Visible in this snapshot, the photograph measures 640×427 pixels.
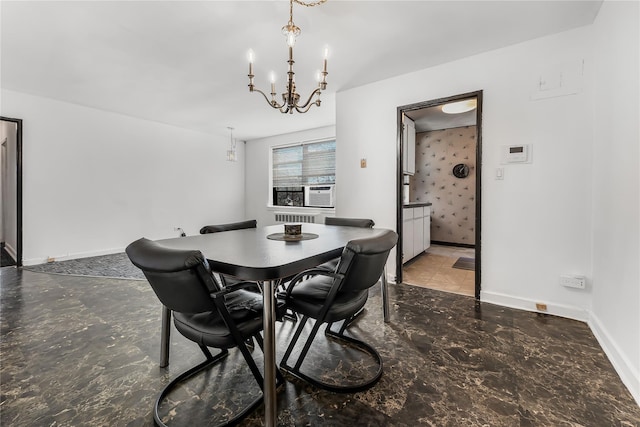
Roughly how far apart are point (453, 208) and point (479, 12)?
170 inches

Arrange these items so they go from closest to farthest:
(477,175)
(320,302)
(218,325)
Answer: (218,325) < (320,302) < (477,175)

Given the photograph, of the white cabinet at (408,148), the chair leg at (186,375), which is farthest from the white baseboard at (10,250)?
the white cabinet at (408,148)

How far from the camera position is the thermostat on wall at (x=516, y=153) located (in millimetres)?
2545

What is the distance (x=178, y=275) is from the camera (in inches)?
43.0

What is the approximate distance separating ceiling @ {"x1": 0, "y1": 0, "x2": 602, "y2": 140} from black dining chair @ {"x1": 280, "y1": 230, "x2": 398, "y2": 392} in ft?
6.06

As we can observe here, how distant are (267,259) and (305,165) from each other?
488 cm

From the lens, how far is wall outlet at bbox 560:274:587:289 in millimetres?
2328

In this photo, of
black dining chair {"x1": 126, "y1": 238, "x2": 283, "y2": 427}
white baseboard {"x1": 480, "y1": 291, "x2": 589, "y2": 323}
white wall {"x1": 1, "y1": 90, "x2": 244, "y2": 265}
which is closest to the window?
white wall {"x1": 1, "y1": 90, "x2": 244, "y2": 265}

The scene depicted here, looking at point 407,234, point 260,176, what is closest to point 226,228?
point 407,234

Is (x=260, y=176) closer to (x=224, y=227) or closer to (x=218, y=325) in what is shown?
(x=224, y=227)

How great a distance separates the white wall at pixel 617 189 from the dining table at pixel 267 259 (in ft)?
5.27

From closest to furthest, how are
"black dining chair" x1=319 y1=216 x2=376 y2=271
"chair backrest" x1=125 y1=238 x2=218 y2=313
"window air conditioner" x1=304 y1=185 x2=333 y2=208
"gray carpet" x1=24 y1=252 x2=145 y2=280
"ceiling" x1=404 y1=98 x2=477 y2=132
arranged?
"chair backrest" x1=125 y1=238 x2=218 y2=313 → "black dining chair" x1=319 y1=216 x2=376 y2=271 → "gray carpet" x1=24 y1=252 x2=145 y2=280 → "ceiling" x1=404 y1=98 x2=477 y2=132 → "window air conditioner" x1=304 y1=185 x2=333 y2=208

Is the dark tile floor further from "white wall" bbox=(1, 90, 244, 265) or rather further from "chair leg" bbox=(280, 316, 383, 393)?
"white wall" bbox=(1, 90, 244, 265)

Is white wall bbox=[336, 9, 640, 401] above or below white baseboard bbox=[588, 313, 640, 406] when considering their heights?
above
